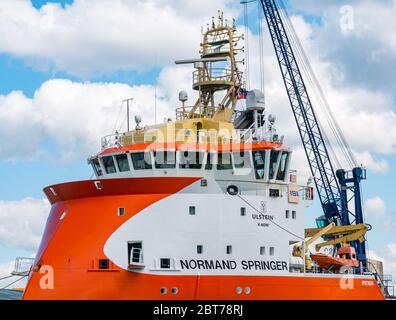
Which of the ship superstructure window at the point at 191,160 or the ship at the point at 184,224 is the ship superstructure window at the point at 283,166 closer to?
the ship at the point at 184,224

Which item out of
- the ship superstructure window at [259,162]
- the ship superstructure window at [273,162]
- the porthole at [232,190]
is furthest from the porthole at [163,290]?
the ship superstructure window at [273,162]

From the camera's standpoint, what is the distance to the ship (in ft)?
93.4

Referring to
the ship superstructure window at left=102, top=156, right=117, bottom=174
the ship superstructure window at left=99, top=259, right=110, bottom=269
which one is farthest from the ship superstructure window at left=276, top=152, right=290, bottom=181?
the ship superstructure window at left=99, top=259, right=110, bottom=269

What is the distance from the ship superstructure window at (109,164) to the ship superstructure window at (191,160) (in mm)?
3204

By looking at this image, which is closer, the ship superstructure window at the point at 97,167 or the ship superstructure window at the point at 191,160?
the ship superstructure window at the point at 191,160

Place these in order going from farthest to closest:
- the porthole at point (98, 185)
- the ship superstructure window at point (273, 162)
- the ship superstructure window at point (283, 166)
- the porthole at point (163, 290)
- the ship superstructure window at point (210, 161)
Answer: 1. the ship superstructure window at point (283, 166)
2. the ship superstructure window at point (273, 162)
3. the ship superstructure window at point (210, 161)
4. the porthole at point (98, 185)
5. the porthole at point (163, 290)

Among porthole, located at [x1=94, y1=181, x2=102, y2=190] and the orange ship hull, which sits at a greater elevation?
porthole, located at [x1=94, y1=181, x2=102, y2=190]

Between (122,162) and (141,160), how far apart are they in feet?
3.56

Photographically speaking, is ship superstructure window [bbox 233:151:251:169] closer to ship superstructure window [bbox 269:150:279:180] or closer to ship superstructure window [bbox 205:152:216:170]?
ship superstructure window [bbox 205:152:216:170]

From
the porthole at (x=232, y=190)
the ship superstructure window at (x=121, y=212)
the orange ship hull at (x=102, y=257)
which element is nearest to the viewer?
the orange ship hull at (x=102, y=257)

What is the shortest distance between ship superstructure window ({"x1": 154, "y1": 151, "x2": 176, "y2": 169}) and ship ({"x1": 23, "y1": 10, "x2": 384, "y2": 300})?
0.04 metres

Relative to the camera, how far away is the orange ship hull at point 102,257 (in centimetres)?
2811

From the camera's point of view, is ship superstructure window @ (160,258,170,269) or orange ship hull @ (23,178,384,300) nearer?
orange ship hull @ (23,178,384,300)
